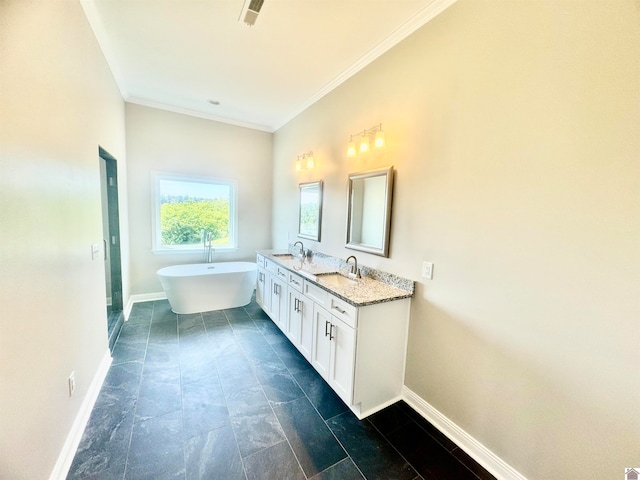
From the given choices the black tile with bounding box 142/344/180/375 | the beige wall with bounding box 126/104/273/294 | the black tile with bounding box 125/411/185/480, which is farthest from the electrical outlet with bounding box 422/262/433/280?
the beige wall with bounding box 126/104/273/294

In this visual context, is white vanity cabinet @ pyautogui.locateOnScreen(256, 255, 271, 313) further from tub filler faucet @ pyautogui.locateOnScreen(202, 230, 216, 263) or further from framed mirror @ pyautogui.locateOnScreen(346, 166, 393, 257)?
framed mirror @ pyautogui.locateOnScreen(346, 166, 393, 257)

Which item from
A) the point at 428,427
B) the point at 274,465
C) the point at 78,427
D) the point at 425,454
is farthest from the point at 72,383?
the point at 428,427

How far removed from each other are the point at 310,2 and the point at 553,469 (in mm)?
3093

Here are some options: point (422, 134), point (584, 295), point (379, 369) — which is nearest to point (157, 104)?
point (422, 134)

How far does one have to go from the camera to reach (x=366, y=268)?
245cm

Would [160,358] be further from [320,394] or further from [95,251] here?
[320,394]

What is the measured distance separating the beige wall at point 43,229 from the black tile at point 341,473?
137cm

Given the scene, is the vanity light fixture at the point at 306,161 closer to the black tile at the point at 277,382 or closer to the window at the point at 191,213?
the window at the point at 191,213

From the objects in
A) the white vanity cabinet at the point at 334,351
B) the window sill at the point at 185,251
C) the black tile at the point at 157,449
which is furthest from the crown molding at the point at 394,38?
the black tile at the point at 157,449

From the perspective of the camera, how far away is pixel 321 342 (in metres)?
2.18

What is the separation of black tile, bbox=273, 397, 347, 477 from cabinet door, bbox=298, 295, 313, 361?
44 cm

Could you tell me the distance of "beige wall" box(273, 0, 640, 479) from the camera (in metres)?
1.08

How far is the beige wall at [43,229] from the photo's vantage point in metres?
1.03

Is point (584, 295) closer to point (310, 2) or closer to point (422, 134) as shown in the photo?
point (422, 134)
